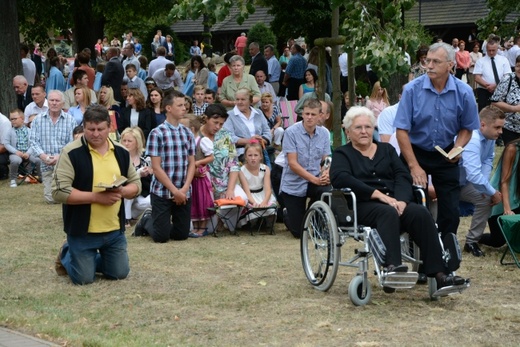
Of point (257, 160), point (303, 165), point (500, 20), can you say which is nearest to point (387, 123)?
point (303, 165)

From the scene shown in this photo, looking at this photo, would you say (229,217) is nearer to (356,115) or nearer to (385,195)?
(356,115)

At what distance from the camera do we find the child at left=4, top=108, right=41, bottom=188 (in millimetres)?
18000

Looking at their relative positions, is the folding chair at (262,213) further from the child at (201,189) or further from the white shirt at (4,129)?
the white shirt at (4,129)

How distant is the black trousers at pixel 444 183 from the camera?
29.2 feet

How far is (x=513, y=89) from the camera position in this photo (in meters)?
14.9

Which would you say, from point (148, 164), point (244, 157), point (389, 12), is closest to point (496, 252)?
point (389, 12)

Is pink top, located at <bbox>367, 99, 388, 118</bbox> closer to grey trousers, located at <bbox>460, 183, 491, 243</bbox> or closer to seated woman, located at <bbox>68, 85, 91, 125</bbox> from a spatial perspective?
seated woman, located at <bbox>68, 85, 91, 125</bbox>

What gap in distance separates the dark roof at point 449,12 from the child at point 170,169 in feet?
140

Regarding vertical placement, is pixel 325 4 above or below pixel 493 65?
above

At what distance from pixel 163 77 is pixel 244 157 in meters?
11.1

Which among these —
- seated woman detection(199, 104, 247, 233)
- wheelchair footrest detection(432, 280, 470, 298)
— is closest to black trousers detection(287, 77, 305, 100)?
seated woman detection(199, 104, 247, 233)

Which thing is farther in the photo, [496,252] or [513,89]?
[513,89]

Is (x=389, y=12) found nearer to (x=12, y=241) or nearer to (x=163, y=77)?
(x=12, y=241)

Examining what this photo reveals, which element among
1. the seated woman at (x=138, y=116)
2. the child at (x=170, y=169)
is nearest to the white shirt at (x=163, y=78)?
the seated woman at (x=138, y=116)
